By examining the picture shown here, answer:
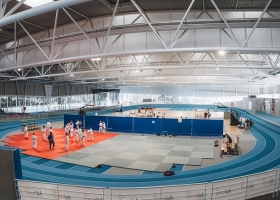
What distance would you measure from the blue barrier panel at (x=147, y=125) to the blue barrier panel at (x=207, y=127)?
4.10 meters

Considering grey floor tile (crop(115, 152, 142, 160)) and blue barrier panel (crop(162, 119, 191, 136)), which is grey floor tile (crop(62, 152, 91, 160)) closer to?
grey floor tile (crop(115, 152, 142, 160))

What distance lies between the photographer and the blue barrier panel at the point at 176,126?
2227 cm

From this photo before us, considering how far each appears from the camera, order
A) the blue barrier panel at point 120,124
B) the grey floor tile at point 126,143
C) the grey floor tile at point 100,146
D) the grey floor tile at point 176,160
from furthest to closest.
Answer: the blue barrier panel at point 120,124 → the grey floor tile at point 126,143 → the grey floor tile at point 100,146 → the grey floor tile at point 176,160

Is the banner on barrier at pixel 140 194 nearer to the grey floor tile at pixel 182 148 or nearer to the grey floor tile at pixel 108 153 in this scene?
the grey floor tile at pixel 108 153

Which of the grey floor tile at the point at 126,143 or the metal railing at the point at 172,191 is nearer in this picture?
the metal railing at the point at 172,191

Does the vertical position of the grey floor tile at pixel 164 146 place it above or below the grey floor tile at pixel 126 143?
below

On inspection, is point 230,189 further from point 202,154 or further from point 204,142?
point 204,142

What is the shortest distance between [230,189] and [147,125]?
1677 cm

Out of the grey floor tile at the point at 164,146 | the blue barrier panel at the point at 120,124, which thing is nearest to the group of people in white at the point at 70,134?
the blue barrier panel at the point at 120,124

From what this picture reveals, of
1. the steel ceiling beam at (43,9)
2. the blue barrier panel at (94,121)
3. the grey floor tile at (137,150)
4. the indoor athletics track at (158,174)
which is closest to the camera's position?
the steel ceiling beam at (43,9)

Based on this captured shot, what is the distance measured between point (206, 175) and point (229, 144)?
5.59 meters

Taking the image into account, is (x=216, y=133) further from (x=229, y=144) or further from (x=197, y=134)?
(x=229, y=144)

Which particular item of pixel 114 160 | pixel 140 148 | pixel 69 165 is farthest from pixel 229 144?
pixel 69 165

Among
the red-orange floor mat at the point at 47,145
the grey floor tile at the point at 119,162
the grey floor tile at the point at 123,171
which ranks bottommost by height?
the grey floor tile at the point at 123,171
